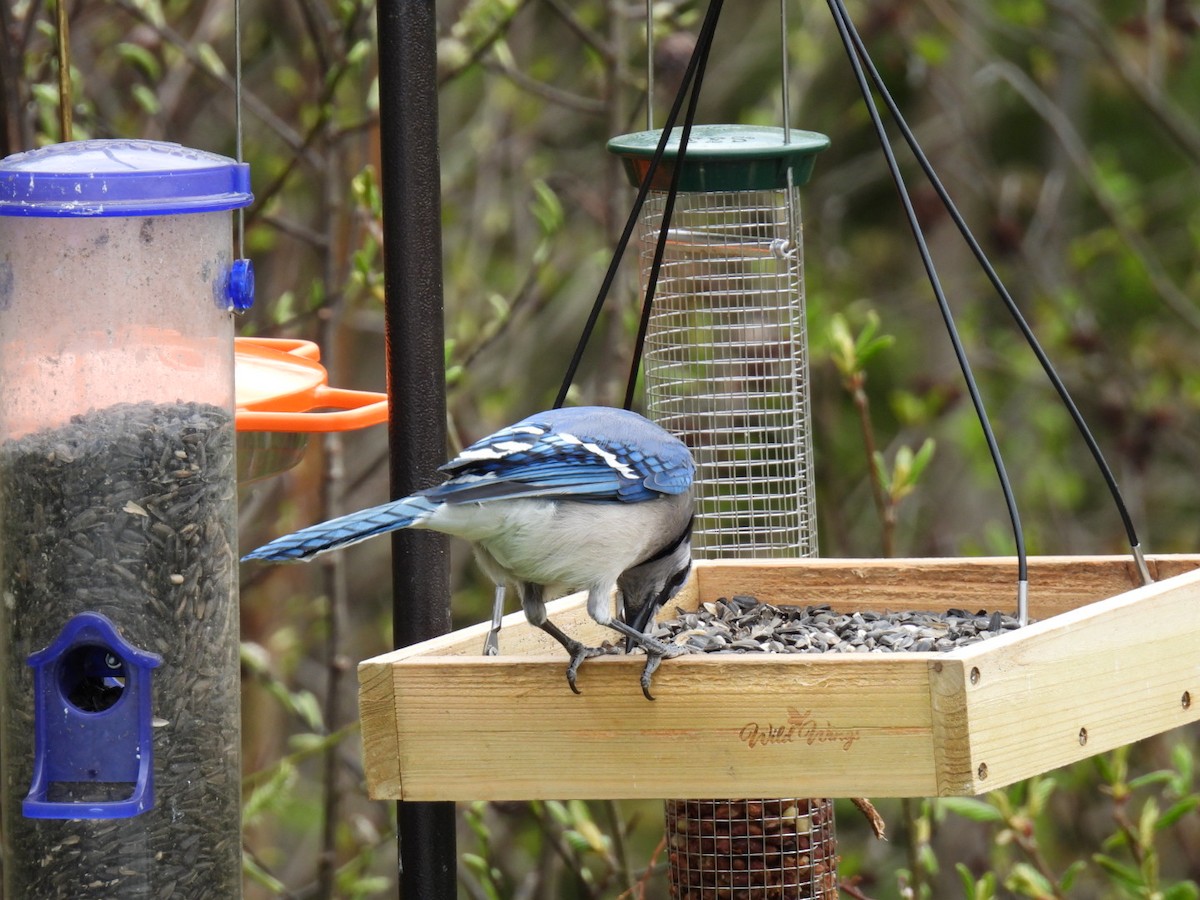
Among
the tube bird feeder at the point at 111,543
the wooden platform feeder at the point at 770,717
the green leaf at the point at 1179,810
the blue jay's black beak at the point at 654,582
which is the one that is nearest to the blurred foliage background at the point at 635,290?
the green leaf at the point at 1179,810

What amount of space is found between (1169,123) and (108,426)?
645 centimetres

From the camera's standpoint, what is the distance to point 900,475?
18.4ft

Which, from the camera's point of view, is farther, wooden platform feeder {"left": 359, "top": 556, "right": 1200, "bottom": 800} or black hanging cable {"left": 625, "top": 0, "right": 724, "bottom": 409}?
black hanging cable {"left": 625, "top": 0, "right": 724, "bottom": 409}

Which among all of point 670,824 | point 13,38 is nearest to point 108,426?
point 670,824

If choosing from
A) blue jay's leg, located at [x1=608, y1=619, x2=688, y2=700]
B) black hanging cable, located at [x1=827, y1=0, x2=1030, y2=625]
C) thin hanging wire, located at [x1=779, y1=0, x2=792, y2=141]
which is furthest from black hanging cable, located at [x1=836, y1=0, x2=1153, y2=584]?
blue jay's leg, located at [x1=608, y1=619, x2=688, y2=700]

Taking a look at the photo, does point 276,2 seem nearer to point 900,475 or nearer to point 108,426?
point 900,475

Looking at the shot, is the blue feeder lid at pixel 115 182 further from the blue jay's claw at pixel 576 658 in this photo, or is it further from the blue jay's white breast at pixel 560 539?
the blue jay's claw at pixel 576 658

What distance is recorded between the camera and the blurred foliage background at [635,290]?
5.96 m

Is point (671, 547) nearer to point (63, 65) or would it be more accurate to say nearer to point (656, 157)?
point (656, 157)

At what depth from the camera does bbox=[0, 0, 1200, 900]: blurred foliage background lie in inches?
235

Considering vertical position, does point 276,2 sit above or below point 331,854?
above

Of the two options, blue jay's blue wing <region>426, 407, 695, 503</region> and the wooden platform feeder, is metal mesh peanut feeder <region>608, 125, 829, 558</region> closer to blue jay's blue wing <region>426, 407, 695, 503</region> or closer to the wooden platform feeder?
blue jay's blue wing <region>426, 407, 695, 503</region>

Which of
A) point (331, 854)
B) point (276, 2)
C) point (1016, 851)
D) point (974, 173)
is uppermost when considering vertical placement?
point (276, 2)

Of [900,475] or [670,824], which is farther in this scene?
[900,475]
